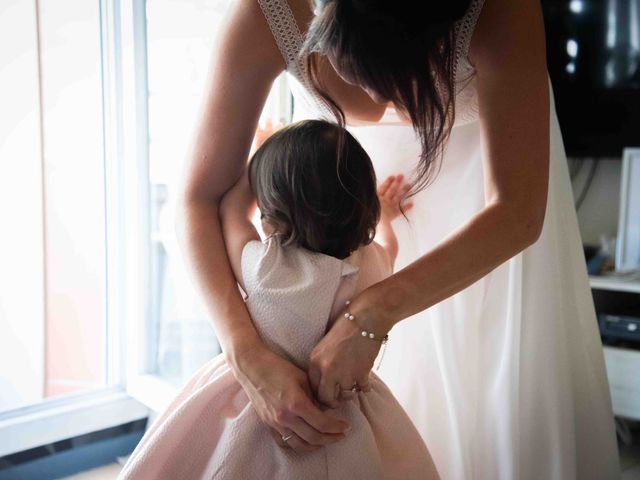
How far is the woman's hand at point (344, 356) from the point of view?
80 cm

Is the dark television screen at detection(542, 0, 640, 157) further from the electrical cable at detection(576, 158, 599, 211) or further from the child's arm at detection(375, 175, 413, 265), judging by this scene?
the child's arm at detection(375, 175, 413, 265)

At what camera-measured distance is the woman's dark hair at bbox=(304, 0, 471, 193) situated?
73 centimetres

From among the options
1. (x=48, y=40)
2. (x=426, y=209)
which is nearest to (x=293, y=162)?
(x=426, y=209)

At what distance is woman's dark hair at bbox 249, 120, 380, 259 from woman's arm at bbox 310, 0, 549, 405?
112 mm

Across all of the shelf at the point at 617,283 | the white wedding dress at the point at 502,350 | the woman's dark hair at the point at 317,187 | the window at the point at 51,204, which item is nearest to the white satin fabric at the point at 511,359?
the white wedding dress at the point at 502,350

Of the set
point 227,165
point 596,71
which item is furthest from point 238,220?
point 596,71

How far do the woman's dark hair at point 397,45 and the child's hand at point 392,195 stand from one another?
261 millimetres

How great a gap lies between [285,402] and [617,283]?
129cm

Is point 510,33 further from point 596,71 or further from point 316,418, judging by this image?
point 596,71

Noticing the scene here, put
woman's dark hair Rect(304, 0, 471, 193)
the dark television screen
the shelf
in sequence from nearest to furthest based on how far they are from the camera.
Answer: woman's dark hair Rect(304, 0, 471, 193) < the shelf < the dark television screen

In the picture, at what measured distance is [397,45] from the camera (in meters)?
0.76

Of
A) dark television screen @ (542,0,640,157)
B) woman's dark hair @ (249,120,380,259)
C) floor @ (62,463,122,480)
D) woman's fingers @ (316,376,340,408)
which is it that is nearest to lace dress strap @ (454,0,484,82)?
woman's dark hair @ (249,120,380,259)

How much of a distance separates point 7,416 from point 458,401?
3.69 feet

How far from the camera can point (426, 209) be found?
115 centimetres
